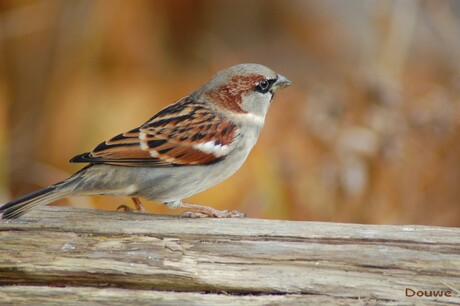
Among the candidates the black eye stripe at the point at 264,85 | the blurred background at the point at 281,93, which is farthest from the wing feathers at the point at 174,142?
the blurred background at the point at 281,93

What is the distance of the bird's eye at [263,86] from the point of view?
378 centimetres

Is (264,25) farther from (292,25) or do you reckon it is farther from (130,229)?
(130,229)

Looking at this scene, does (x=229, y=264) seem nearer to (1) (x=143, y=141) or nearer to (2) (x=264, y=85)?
(1) (x=143, y=141)

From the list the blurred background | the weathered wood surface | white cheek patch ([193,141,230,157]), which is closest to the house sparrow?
white cheek patch ([193,141,230,157])

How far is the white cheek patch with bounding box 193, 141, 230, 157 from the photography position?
357 cm

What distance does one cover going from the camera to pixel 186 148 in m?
3.56

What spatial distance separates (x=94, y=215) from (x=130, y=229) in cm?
23

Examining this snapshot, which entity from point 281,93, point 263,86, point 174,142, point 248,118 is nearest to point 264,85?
point 263,86

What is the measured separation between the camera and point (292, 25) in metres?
7.82

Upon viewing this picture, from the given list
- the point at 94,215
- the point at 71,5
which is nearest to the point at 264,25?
the point at 71,5

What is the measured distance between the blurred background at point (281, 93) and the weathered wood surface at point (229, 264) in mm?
1498

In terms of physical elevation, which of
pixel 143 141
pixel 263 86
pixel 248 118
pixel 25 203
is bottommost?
pixel 25 203

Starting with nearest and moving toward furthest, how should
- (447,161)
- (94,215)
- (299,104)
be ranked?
(94,215), (447,161), (299,104)

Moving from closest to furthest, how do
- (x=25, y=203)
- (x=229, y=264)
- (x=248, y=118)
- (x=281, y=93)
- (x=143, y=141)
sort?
(x=229, y=264) < (x=25, y=203) < (x=143, y=141) < (x=248, y=118) < (x=281, y=93)
